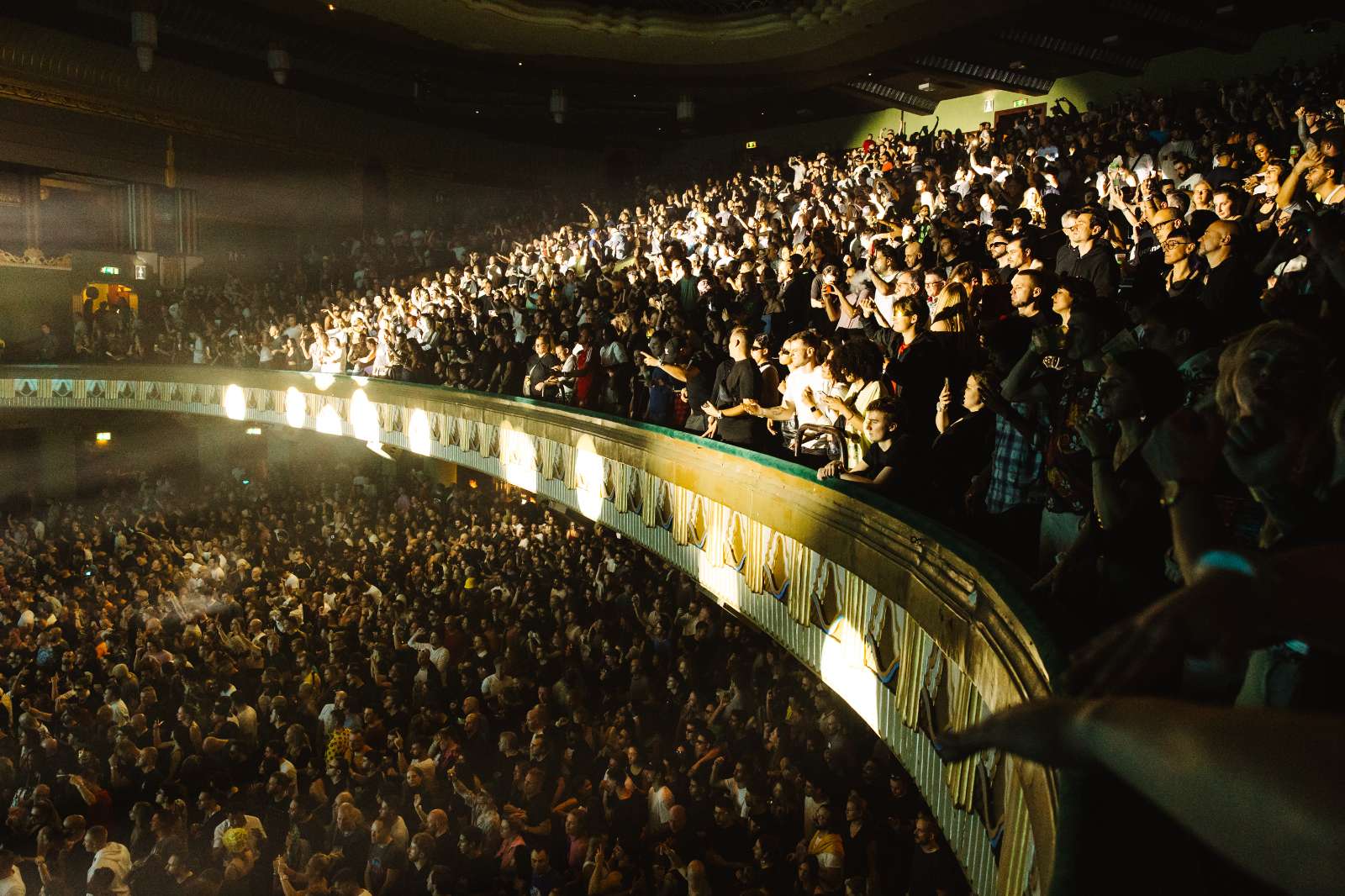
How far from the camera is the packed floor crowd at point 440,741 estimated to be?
5.78 m

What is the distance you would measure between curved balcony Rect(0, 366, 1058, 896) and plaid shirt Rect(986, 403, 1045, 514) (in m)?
0.39

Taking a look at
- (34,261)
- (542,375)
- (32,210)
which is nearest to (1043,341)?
(542,375)

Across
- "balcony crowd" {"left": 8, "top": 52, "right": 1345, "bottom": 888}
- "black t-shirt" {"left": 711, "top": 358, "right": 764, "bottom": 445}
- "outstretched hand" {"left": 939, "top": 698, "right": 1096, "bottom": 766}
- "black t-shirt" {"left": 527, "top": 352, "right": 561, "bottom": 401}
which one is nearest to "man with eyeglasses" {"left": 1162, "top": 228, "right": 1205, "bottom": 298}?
"balcony crowd" {"left": 8, "top": 52, "right": 1345, "bottom": 888}

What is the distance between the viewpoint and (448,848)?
632 centimetres

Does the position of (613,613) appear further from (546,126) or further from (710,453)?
(546,126)

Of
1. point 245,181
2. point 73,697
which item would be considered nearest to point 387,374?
point 73,697

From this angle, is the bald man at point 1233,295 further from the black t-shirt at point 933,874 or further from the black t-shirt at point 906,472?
the black t-shirt at point 933,874

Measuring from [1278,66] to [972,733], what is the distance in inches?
777

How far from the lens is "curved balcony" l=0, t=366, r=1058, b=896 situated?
2.86 meters

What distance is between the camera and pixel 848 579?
5086 millimetres

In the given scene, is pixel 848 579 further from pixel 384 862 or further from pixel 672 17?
pixel 672 17

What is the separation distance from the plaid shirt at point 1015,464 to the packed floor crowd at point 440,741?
2.29 meters

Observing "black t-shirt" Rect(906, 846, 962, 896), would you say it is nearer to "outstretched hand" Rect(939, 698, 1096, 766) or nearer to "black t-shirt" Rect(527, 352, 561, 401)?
"outstretched hand" Rect(939, 698, 1096, 766)

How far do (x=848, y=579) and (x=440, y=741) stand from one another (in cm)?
417
